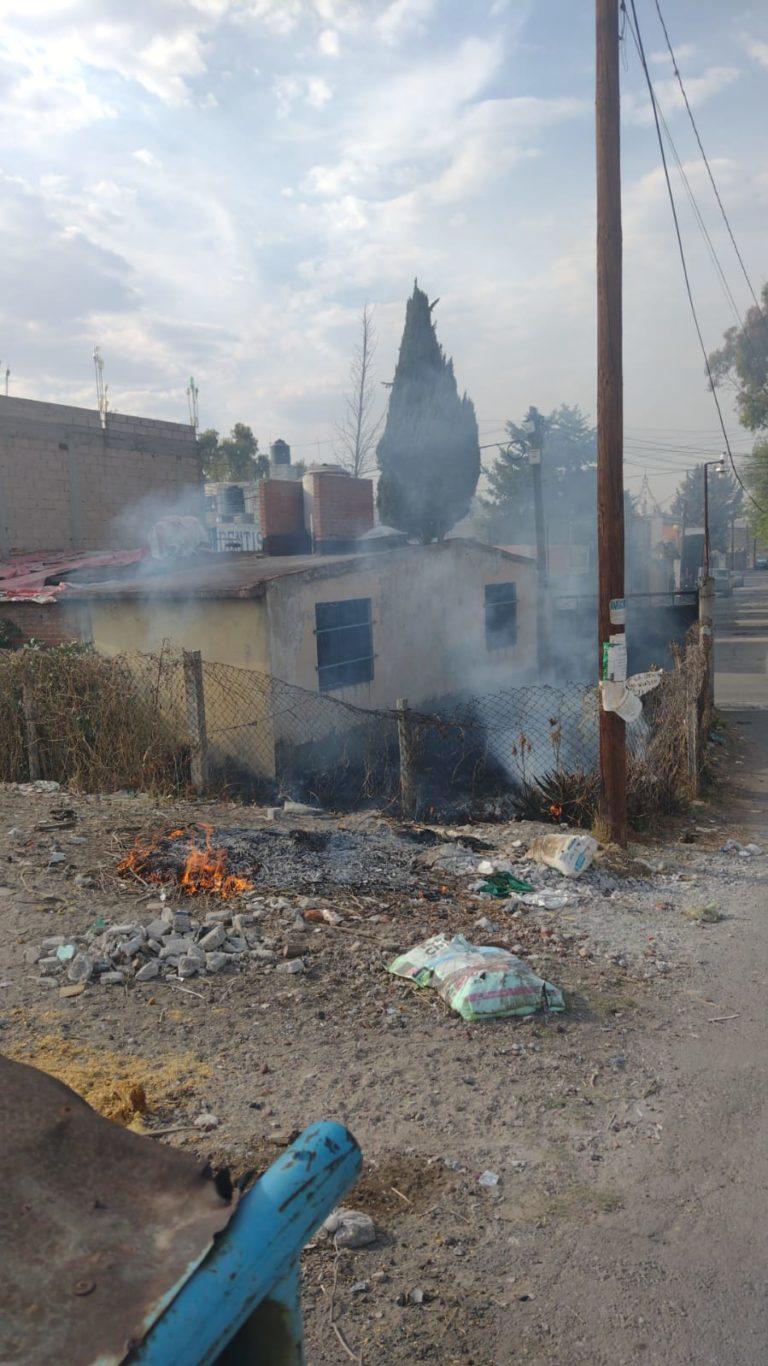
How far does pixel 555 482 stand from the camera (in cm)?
4891

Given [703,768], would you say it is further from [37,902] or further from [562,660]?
[562,660]

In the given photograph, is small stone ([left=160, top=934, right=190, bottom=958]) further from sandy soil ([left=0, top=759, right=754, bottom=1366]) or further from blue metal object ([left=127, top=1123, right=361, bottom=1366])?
blue metal object ([left=127, top=1123, right=361, bottom=1366])

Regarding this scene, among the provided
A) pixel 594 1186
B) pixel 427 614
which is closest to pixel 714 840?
pixel 594 1186

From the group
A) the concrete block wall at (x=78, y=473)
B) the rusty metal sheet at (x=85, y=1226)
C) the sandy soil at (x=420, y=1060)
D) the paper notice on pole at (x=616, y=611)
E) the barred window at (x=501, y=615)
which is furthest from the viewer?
the concrete block wall at (x=78, y=473)

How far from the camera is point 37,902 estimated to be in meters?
5.66

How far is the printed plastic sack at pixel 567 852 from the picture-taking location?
A: 647 cm

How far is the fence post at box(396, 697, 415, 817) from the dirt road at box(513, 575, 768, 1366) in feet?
11.7

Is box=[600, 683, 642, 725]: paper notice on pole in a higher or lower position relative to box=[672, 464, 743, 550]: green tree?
lower

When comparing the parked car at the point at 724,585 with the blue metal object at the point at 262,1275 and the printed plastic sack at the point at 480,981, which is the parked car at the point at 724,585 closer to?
the printed plastic sack at the point at 480,981

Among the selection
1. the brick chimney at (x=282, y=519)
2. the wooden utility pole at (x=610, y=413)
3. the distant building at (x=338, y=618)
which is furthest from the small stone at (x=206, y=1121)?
the brick chimney at (x=282, y=519)

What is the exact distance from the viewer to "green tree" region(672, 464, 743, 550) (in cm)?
8006

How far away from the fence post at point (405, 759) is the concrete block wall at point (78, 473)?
13031 millimetres

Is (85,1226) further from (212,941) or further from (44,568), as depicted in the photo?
(44,568)

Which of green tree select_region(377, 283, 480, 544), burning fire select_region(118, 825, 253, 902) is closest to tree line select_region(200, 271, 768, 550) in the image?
green tree select_region(377, 283, 480, 544)
